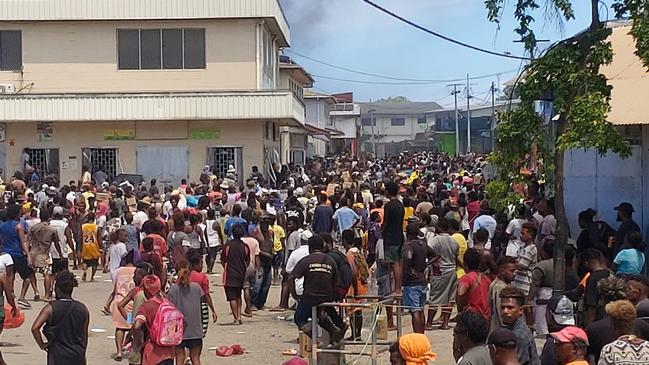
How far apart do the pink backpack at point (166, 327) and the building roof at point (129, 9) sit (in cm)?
2587

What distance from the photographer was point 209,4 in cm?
3531

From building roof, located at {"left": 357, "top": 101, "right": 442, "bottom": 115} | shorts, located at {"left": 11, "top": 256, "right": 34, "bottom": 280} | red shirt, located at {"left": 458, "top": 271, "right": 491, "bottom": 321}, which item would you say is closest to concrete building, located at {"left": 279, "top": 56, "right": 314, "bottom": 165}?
shorts, located at {"left": 11, "top": 256, "right": 34, "bottom": 280}

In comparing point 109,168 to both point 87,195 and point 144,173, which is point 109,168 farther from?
point 87,195

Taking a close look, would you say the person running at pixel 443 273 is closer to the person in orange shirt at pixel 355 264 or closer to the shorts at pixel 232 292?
the person in orange shirt at pixel 355 264

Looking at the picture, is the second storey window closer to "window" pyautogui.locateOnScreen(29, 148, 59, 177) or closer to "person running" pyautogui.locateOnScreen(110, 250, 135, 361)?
"window" pyautogui.locateOnScreen(29, 148, 59, 177)

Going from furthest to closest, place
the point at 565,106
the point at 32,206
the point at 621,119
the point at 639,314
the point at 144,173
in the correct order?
the point at 144,173 → the point at 32,206 → the point at 621,119 → the point at 565,106 → the point at 639,314

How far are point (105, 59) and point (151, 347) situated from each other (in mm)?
27173

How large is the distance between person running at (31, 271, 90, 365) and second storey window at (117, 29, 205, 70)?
87.8 ft

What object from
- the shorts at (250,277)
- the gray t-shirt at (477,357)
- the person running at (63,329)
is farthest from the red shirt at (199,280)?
the gray t-shirt at (477,357)

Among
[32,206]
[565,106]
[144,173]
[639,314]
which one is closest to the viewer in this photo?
[639,314]

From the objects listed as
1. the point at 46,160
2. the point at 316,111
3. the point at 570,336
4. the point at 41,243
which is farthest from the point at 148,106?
the point at 316,111

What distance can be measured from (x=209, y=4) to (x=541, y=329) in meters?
25.1

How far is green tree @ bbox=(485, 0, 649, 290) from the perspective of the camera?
11562mm

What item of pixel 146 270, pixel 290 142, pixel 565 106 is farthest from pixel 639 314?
pixel 290 142
